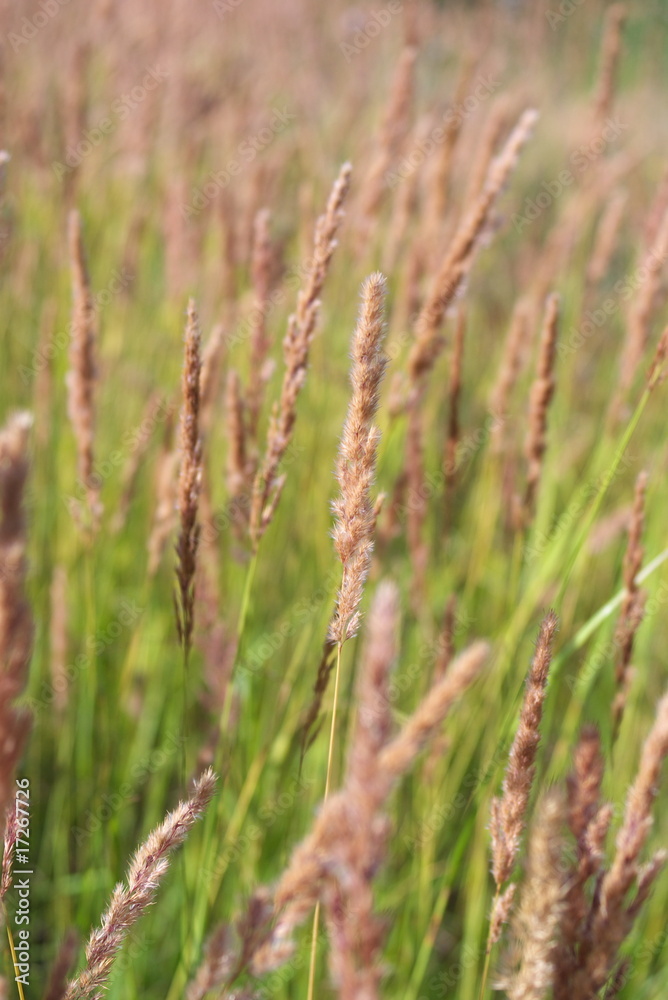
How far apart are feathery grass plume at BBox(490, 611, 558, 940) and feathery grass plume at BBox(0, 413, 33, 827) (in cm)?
46

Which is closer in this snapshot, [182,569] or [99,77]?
[182,569]

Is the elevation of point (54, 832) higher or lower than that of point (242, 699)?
lower

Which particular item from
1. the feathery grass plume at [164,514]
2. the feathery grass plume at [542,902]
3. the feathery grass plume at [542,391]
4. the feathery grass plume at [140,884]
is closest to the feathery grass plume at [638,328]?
the feathery grass plume at [542,391]

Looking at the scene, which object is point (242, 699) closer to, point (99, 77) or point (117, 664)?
point (117, 664)

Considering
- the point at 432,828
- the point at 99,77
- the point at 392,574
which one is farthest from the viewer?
the point at 99,77

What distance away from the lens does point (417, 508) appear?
185cm

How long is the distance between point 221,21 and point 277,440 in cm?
657

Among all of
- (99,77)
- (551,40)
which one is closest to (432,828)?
(99,77)

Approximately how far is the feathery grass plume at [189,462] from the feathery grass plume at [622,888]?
542 millimetres

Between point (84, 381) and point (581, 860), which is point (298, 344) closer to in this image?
point (84, 381)

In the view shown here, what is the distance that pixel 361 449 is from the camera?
772 mm

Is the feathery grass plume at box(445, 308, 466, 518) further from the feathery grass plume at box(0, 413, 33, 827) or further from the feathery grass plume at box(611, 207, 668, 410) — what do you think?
the feathery grass plume at box(0, 413, 33, 827)

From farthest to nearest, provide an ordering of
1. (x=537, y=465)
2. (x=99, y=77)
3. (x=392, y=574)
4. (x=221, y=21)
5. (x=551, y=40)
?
(x=551, y=40)
(x=221, y=21)
(x=99, y=77)
(x=392, y=574)
(x=537, y=465)

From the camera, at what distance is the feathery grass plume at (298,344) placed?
1.02 metres
